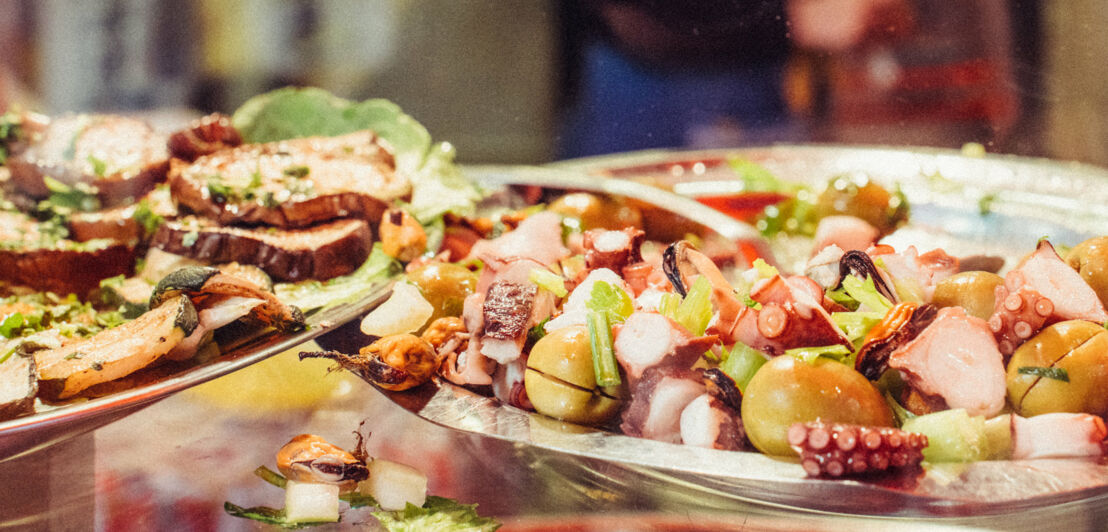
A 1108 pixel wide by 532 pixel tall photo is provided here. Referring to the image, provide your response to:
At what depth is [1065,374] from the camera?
1013mm

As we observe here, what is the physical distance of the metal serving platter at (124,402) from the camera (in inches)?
46.3

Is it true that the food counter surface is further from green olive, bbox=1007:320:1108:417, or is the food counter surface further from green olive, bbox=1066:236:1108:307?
green olive, bbox=1066:236:1108:307

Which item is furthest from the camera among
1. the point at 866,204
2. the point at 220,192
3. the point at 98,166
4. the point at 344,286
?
the point at 866,204

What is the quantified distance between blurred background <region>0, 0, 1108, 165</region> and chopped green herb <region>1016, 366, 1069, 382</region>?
189 cm

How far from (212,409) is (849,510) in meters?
1.13

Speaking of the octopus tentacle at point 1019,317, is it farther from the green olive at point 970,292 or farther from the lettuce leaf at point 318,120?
the lettuce leaf at point 318,120

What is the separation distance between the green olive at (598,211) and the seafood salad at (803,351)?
25.1 inches

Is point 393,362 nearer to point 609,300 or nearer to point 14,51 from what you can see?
point 609,300

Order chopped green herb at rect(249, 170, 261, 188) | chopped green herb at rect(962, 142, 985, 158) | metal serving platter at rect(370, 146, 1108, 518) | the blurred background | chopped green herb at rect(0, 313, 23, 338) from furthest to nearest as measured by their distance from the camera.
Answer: the blurred background → chopped green herb at rect(962, 142, 985, 158) → chopped green herb at rect(249, 170, 261, 188) → chopped green herb at rect(0, 313, 23, 338) → metal serving platter at rect(370, 146, 1108, 518)

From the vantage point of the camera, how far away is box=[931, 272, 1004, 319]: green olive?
1176mm

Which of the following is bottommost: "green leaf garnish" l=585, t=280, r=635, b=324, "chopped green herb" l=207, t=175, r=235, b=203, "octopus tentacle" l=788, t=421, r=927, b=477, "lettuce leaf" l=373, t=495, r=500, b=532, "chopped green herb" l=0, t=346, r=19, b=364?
"lettuce leaf" l=373, t=495, r=500, b=532

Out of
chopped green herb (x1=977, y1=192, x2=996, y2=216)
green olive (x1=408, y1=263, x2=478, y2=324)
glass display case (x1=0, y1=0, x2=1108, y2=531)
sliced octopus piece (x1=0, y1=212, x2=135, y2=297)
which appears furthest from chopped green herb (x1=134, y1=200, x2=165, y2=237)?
chopped green herb (x1=977, y1=192, x2=996, y2=216)

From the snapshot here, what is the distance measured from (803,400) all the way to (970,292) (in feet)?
1.32

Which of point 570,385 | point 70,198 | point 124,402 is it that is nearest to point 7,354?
point 124,402
